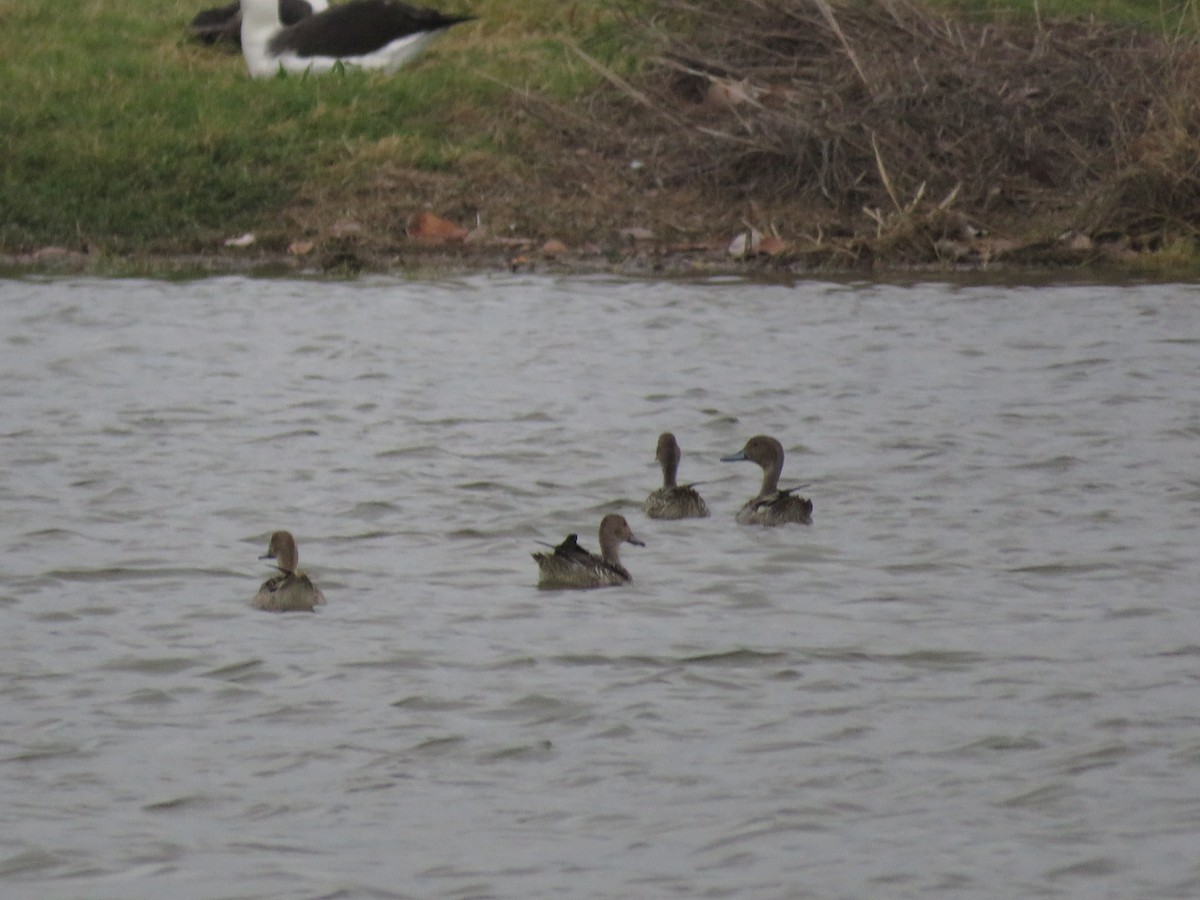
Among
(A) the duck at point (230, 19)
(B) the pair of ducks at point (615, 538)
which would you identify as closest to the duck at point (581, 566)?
(B) the pair of ducks at point (615, 538)

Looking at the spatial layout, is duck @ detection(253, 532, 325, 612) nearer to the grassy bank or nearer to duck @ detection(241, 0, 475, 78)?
the grassy bank

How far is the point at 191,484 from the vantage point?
9734mm

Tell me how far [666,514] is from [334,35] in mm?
9755

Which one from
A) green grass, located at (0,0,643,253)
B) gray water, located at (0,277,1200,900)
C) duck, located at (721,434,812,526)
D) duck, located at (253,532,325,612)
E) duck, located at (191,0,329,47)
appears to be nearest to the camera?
gray water, located at (0,277,1200,900)

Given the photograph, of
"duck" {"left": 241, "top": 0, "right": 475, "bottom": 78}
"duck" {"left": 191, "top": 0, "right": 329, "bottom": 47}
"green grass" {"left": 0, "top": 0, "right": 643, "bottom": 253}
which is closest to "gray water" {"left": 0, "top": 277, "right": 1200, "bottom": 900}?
"green grass" {"left": 0, "top": 0, "right": 643, "bottom": 253}

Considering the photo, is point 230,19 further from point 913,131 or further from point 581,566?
point 581,566

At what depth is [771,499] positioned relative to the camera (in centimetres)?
890

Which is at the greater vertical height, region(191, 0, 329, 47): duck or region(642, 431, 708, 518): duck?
region(191, 0, 329, 47): duck

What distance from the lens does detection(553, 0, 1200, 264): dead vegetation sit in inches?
637

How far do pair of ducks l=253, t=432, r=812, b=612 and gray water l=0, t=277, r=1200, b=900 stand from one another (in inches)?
3.1

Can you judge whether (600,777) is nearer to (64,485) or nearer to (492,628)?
(492,628)

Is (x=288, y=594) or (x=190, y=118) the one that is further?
(x=190, y=118)

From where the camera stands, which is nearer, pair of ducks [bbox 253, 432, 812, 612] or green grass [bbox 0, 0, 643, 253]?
pair of ducks [bbox 253, 432, 812, 612]

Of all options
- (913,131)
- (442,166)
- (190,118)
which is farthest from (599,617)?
(190,118)
